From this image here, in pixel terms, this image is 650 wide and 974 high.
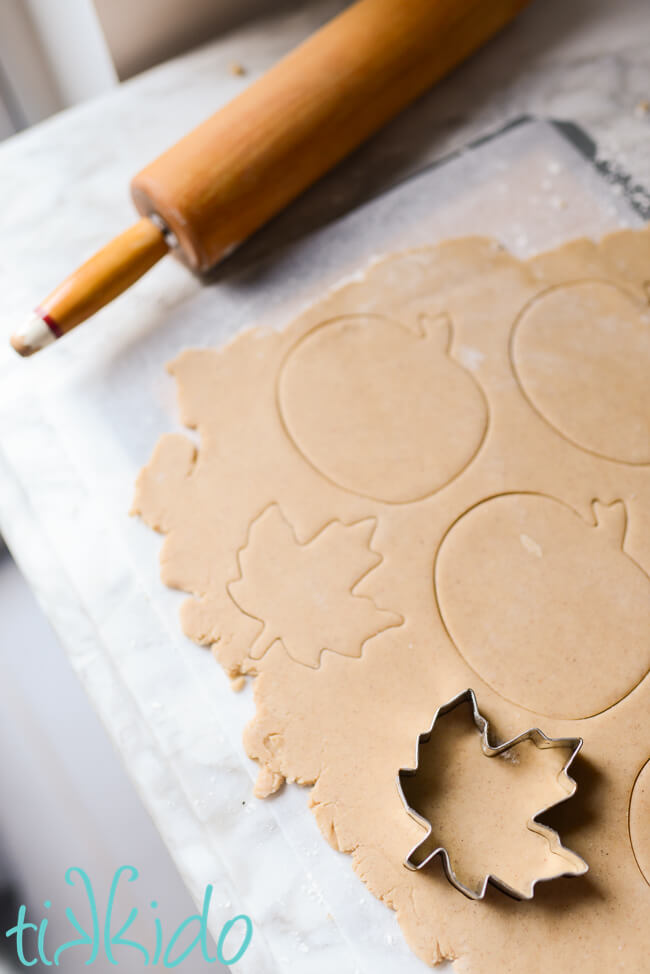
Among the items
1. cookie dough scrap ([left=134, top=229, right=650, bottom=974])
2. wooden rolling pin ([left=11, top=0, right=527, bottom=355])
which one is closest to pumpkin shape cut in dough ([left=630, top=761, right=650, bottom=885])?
A: cookie dough scrap ([left=134, top=229, right=650, bottom=974])

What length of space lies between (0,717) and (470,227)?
941 mm

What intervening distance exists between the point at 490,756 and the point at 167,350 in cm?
66

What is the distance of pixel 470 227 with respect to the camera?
1142 millimetres

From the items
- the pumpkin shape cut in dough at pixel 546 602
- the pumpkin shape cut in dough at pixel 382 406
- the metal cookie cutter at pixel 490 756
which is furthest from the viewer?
the pumpkin shape cut in dough at pixel 382 406

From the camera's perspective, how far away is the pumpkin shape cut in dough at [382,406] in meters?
0.97

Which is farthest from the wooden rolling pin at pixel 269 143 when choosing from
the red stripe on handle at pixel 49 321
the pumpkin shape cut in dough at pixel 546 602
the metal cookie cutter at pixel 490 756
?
the metal cookie cutter at pixel 490 756

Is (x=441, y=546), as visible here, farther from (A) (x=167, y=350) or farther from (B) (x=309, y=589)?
(A) (x=167, y=350)

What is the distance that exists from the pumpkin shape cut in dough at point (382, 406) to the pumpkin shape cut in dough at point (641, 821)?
1.27 ft

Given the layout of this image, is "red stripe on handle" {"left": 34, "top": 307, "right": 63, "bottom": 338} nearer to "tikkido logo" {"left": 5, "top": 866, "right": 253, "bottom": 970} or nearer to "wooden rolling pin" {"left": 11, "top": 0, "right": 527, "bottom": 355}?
"wooden rolling pin" {"left": 11, "top": 0, "right": 527, "bottom": 355}

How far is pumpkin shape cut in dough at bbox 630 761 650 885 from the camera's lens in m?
0.78

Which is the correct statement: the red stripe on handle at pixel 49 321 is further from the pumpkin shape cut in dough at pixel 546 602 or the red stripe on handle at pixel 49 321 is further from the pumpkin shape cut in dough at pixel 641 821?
the pumpkin shape cut in dough at pixel 641 821

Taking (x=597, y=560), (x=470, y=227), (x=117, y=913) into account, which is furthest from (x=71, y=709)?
(x=470, y=227)

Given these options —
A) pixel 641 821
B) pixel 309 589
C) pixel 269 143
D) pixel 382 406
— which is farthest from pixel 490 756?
pixel 269 143

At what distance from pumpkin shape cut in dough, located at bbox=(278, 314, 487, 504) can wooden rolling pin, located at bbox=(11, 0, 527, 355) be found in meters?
0.21
